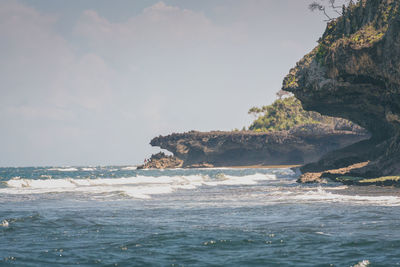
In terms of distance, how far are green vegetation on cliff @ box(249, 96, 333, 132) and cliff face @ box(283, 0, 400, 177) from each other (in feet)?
310

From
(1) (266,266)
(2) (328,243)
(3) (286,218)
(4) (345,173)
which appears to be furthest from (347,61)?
(1) (266,266)

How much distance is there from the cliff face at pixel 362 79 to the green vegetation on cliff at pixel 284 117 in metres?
94.5

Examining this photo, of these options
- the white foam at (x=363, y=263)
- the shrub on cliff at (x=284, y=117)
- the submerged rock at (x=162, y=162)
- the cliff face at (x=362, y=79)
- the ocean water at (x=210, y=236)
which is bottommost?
the white foam at (x=363, y=263)

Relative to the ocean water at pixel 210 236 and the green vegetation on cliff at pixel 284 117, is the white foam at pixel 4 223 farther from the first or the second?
the green vegetation on cliff at pixel 284 117

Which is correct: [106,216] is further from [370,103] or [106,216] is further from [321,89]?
[370,103]

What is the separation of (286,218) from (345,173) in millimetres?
24167

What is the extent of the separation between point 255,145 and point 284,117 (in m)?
28.7

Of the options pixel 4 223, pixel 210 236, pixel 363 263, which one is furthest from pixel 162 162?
pixel 363 263

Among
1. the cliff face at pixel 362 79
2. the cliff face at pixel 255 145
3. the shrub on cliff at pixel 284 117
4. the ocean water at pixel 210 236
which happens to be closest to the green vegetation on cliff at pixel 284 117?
the shrub on cliff at pixel 284 117

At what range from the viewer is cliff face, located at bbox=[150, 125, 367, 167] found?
4450 inches

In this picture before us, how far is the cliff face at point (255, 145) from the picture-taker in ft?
371

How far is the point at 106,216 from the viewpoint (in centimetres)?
1791

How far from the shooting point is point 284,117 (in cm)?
14625

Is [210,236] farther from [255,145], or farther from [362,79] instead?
[255,145]
